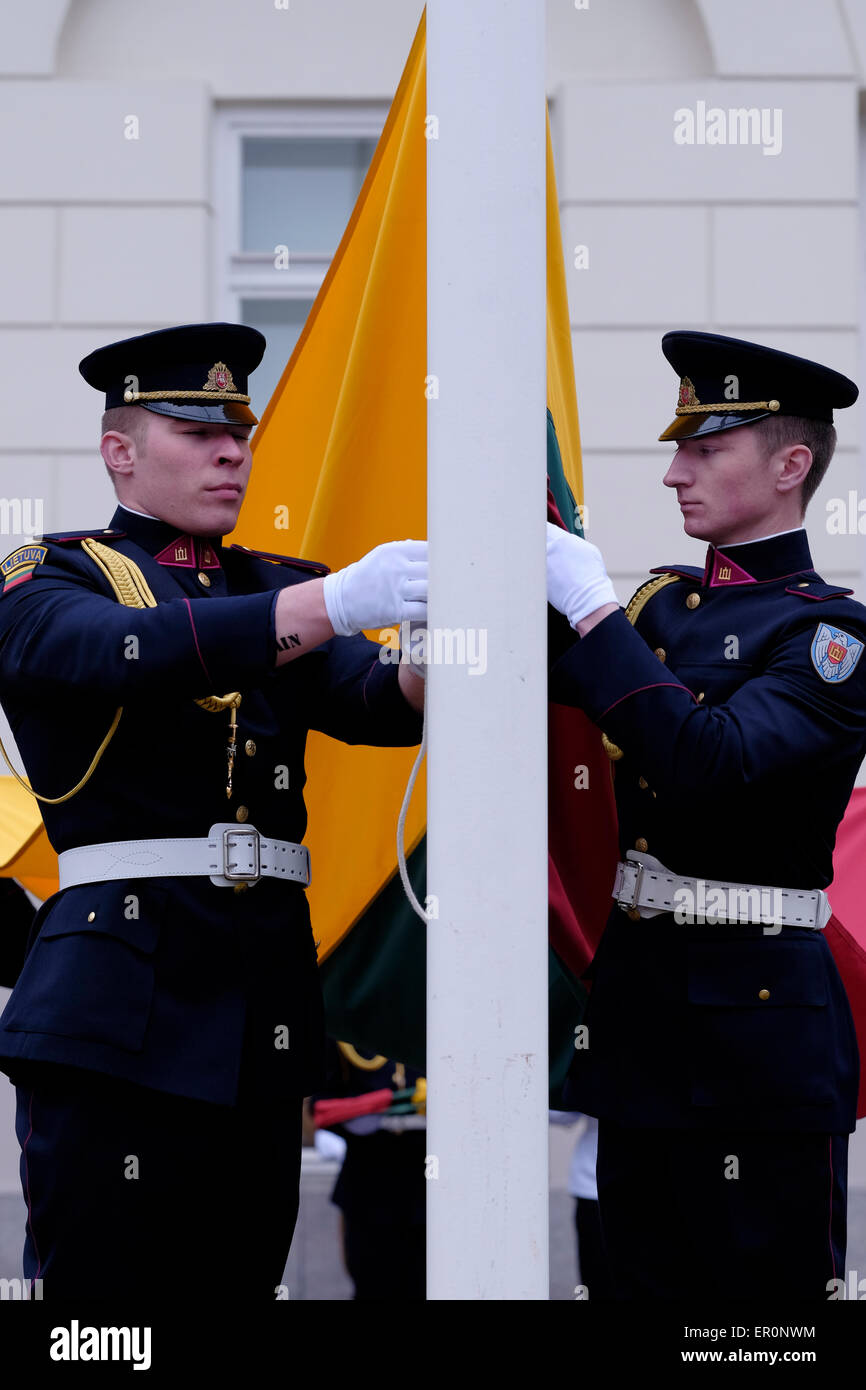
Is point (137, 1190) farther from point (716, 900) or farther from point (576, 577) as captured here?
point (576, 577)

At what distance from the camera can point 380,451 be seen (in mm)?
3143

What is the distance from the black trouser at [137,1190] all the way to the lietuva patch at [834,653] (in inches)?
38.7

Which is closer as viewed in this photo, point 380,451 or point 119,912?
point 119,912

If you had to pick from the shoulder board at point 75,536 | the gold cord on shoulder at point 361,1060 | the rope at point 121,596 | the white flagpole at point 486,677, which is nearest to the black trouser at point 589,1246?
the gold cord on shoulder at point 361,1060

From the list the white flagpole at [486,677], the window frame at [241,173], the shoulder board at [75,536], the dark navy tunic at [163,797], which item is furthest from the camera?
the window frame at [241,173]

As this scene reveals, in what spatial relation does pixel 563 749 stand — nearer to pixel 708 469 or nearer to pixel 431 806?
pixel 708 469

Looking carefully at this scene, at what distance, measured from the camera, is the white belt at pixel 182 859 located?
244 cm

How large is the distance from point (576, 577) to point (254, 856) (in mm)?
600

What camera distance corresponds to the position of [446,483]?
182 centimetres

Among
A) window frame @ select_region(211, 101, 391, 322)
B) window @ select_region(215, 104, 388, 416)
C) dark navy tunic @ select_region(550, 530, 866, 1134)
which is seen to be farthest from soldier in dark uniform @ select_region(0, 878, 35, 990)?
window frame @ select_region(211, 101, 391, 322)

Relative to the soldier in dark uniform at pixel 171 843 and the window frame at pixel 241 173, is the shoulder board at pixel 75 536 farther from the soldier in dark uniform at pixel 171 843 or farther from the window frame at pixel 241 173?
the window frame at pixel 241 173

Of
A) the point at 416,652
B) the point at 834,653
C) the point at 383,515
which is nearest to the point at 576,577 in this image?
the point at 416,652

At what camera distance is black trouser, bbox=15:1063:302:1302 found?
2352 millimetres

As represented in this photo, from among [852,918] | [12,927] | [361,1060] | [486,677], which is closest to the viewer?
[486,677]
